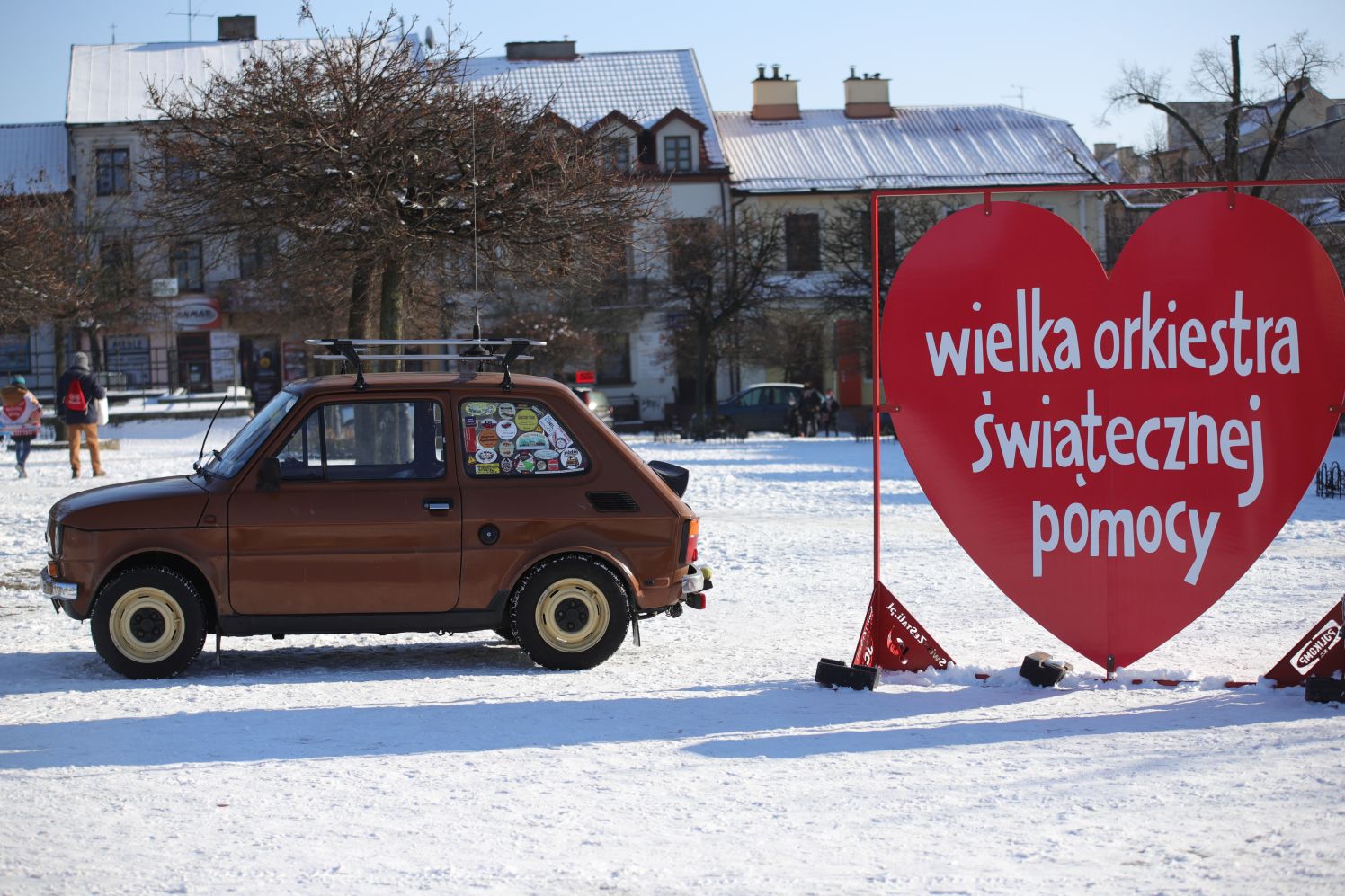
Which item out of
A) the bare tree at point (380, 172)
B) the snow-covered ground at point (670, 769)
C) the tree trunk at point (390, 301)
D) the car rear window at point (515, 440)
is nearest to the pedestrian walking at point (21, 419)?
the bare tree at point (380, 172)

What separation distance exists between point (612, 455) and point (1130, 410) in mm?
2871

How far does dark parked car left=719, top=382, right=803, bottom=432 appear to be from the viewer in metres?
42.5

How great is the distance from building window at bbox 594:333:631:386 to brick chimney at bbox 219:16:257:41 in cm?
1883

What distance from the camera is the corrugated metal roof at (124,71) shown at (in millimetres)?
53094

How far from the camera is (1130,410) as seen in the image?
322 inches

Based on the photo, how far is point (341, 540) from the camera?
27.6 feet

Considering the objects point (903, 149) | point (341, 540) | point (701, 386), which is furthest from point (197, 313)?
point (341, 540)

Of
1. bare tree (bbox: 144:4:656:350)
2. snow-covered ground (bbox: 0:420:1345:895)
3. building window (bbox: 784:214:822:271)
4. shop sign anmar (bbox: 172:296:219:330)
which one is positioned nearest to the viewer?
snow-covered ground (bbox: 0:420:1345:895)

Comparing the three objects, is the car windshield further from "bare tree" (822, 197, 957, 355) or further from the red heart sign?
"bare tree" (822, 197, 957, 355)

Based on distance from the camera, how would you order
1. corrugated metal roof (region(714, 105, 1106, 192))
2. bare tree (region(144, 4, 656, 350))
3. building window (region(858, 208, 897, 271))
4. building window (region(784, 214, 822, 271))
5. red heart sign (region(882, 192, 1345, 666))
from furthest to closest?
corrugated metal roof (region(714, 105, 1106, 192)) < building window (region(784, 214, 822, 271)) < building window (region(858, 208, 897, 271)) < bare tree (region(144, 4, 656, 350)) < red heart sign (region(882, 192, 1345, 666))

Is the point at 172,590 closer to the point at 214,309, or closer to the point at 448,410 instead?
the point at 448,410

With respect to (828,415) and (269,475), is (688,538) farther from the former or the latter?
(828,415)

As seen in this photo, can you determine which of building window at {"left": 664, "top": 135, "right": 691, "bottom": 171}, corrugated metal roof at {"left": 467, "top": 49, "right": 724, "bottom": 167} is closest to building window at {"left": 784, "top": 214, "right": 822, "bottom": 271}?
corrugated metal roof at {"left": 467, "top": 49, "right": 724, "bottom": 167}

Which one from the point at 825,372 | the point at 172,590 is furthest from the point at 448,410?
the point at 825,372
